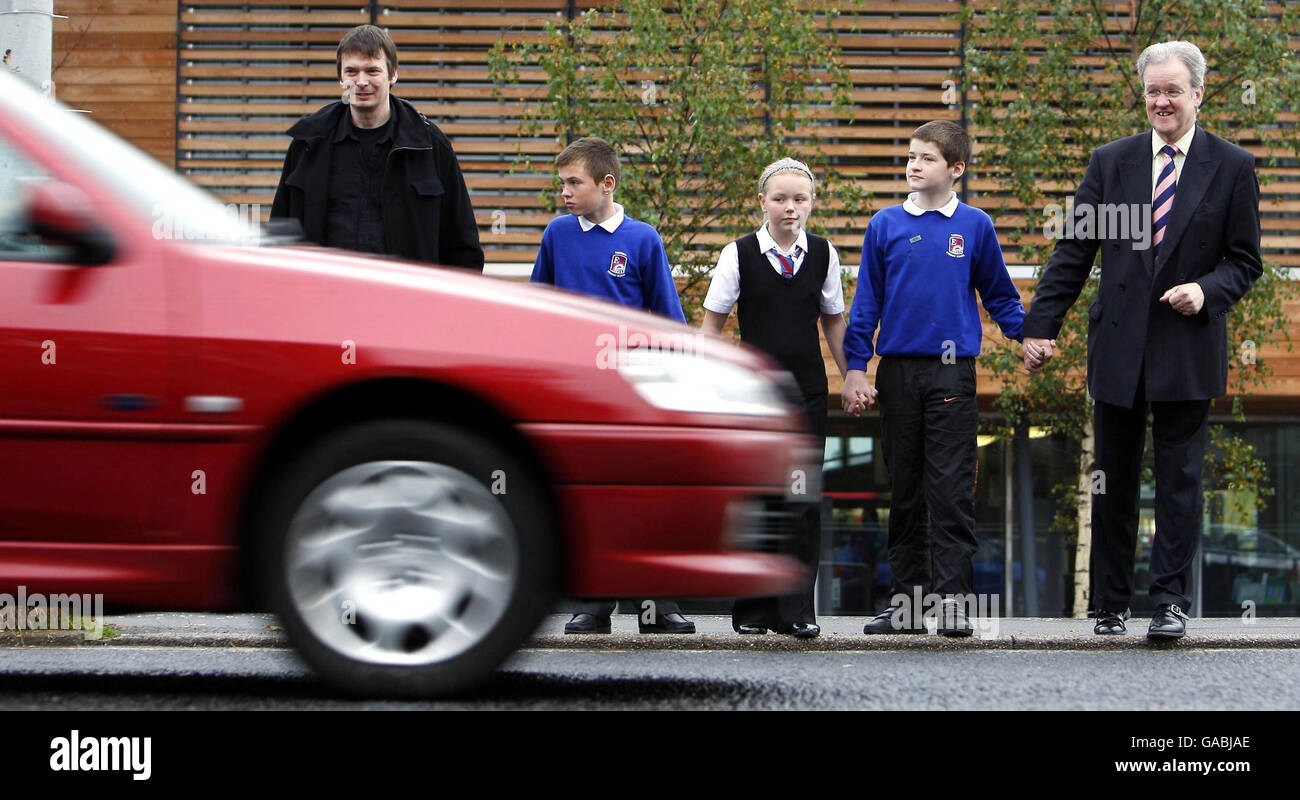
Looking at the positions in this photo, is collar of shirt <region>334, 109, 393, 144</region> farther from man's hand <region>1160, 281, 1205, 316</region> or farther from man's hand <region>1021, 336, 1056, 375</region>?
man's hand <region>1160, 281, 1205, 316</region>

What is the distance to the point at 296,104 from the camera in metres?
16.5

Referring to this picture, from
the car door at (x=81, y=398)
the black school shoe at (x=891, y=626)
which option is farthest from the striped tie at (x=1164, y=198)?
the car door at (x=81, y=398)

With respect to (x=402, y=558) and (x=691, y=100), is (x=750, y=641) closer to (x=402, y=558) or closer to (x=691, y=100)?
(x=402, y=558)

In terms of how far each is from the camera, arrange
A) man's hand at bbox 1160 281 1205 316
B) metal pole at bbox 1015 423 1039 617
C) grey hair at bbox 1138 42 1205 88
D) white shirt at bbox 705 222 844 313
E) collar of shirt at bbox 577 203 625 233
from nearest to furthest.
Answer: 1. man's hand at bbox 1160 281 1205 316
2. grey hair at bbox 1138 42 1205 88
3. white shirt at bbox 705 222 844 313
4. collar of shirt at bbox 577 203 625 233
5. metal pole at bbox 1015 423 1039 617

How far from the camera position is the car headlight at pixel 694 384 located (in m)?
3.87

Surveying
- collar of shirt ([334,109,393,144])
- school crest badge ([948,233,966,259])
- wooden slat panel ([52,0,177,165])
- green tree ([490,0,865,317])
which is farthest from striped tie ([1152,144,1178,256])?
wooden slat panel ([52,0,177,165])

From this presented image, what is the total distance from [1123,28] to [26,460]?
12.6 m

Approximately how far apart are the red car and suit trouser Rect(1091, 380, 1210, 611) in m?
2.72

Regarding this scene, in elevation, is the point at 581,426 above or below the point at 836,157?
below

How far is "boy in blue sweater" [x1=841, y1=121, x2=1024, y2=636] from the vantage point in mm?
6336

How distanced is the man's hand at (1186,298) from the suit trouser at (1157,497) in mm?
328

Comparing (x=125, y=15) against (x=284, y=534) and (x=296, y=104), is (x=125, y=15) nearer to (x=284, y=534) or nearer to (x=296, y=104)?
(x=296, y=104)

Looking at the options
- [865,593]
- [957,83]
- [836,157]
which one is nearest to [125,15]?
[836,157]

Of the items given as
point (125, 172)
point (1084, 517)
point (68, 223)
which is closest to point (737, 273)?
point (125, 172)
